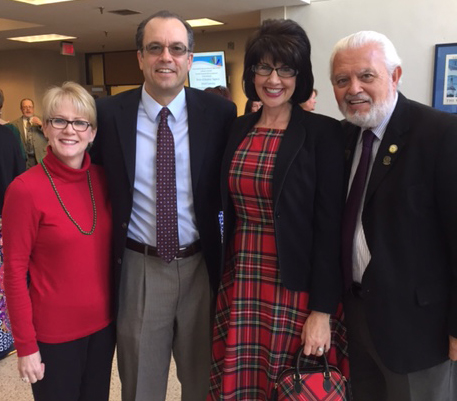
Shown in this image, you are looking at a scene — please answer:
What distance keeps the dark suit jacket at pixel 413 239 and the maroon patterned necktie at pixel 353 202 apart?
6 centimetres

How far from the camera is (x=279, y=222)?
1.62m

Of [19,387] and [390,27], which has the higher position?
[390,27]

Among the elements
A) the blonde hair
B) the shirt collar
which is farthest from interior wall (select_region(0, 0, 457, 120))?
the blonde hair

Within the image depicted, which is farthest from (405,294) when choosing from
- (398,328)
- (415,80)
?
(415,80)

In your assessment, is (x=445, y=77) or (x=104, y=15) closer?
(x=445, y=77)

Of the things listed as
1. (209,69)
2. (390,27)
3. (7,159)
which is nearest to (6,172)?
(7,159)

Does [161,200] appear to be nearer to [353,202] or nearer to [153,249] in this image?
[153,249]

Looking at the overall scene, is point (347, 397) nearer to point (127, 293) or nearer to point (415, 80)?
point (127, 293)

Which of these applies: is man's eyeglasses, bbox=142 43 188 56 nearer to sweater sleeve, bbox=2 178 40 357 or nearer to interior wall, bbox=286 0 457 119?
sweater sleeve, bbox=2 178 40 357

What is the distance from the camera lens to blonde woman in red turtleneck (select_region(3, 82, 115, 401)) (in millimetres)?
1564

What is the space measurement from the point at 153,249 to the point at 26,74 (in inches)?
450

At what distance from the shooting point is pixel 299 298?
1682 mm

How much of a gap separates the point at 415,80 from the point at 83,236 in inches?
224

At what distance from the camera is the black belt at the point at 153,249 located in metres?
1.82
